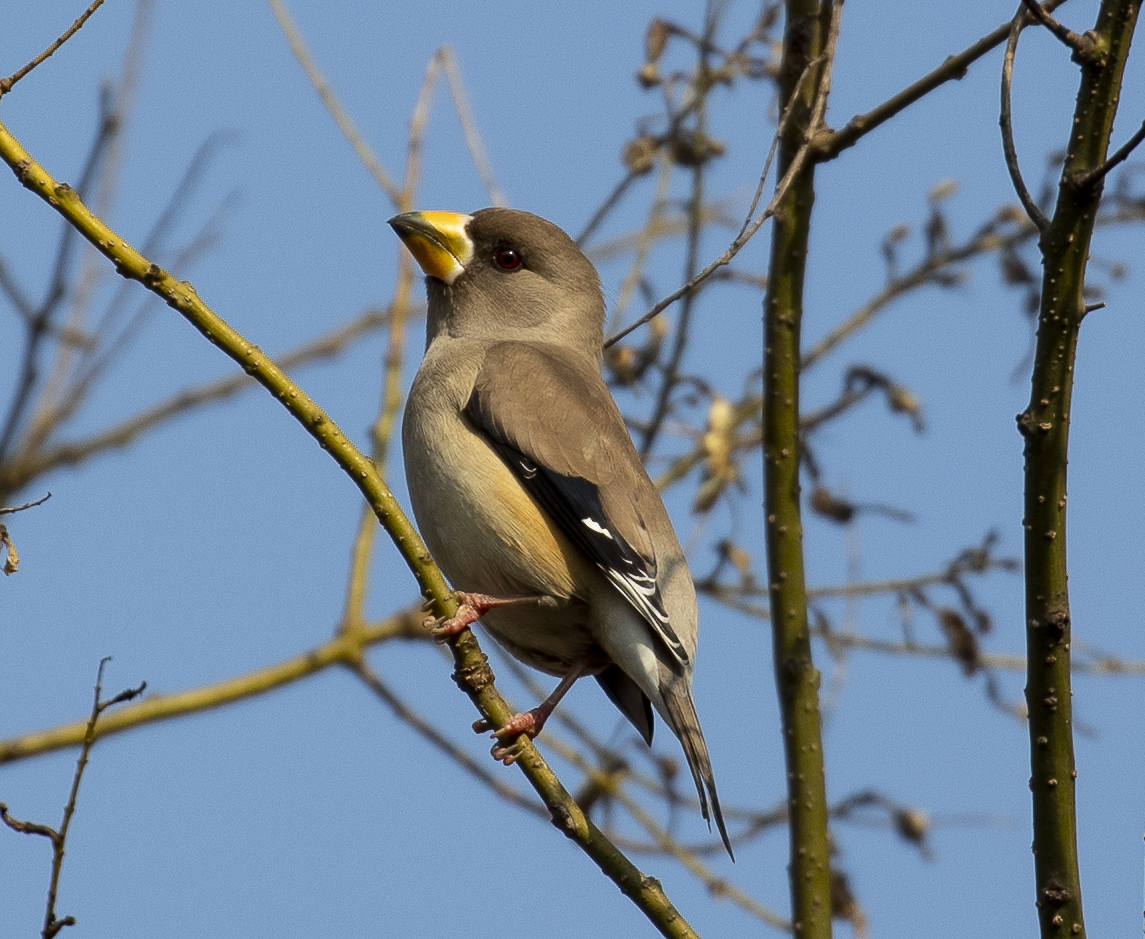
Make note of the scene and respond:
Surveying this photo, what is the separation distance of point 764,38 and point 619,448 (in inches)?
75.6

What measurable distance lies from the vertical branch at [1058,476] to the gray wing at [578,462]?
162cm

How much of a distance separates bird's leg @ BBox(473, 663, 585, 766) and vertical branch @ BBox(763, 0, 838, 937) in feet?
2.76

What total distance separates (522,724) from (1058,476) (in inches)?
71.0

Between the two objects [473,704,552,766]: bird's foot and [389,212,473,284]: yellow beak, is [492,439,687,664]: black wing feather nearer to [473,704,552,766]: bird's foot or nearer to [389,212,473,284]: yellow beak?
[473,704,552,766]: bird's foot

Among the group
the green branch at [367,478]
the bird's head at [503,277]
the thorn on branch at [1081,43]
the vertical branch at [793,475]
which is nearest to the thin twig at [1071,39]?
the thorn on branch at [1081,43]

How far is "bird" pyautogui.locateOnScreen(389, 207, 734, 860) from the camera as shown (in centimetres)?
510

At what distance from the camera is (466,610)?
15.1ft

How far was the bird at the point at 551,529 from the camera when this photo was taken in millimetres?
5098

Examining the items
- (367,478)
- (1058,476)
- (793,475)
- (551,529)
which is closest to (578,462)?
(551,529)

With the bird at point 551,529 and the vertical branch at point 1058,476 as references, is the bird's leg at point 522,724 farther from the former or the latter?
the vertical branch at point 1058,476

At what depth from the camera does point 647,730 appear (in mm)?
5902

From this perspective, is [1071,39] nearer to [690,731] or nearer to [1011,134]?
[1011,134]

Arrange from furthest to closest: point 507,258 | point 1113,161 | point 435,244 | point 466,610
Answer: point 507,258, point 435,244, point 466,610, point 1113,161

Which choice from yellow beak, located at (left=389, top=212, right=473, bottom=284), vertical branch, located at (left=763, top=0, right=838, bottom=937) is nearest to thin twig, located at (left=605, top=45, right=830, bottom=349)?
vertical branch, located at (left=763, top=0, right=838, bottom=937)
